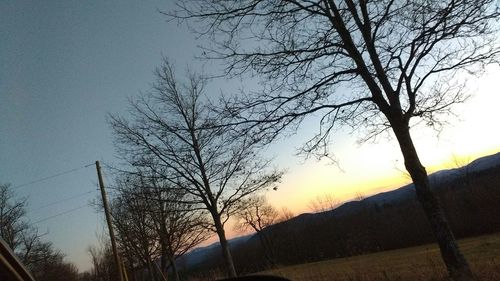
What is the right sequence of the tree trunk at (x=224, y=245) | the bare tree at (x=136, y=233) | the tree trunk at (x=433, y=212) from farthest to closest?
the bare tree at (x=136, y=233) < the tree trunk at (x=224, y=245) < the tree trunk at (x=433, y=212)

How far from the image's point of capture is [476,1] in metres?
7.78

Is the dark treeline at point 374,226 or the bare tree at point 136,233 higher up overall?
the bare tree at point 136,233

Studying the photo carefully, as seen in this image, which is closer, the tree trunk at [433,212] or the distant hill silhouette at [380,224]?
the tree trunk at [433,212]

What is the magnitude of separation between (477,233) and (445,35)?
169 ft

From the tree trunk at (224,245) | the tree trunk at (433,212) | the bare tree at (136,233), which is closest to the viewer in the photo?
the tree trunk at (433,212)

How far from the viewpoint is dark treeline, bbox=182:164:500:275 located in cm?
5303

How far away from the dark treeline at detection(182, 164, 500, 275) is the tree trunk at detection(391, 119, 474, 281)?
1511 inches

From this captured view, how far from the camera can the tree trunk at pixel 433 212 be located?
785 centimetres

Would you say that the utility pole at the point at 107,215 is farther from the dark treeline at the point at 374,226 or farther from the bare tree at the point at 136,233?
the dark treeline at the point at 374,226

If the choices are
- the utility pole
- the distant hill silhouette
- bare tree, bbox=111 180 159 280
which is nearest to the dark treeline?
the distant hill silhouette

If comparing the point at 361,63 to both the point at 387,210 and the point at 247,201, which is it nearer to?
the point at 247,201

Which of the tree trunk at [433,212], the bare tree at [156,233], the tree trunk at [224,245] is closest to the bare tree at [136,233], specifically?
the bare tree at [156,233]

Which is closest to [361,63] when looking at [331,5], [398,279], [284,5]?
[331,5]

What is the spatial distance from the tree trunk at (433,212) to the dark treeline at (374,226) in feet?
126
